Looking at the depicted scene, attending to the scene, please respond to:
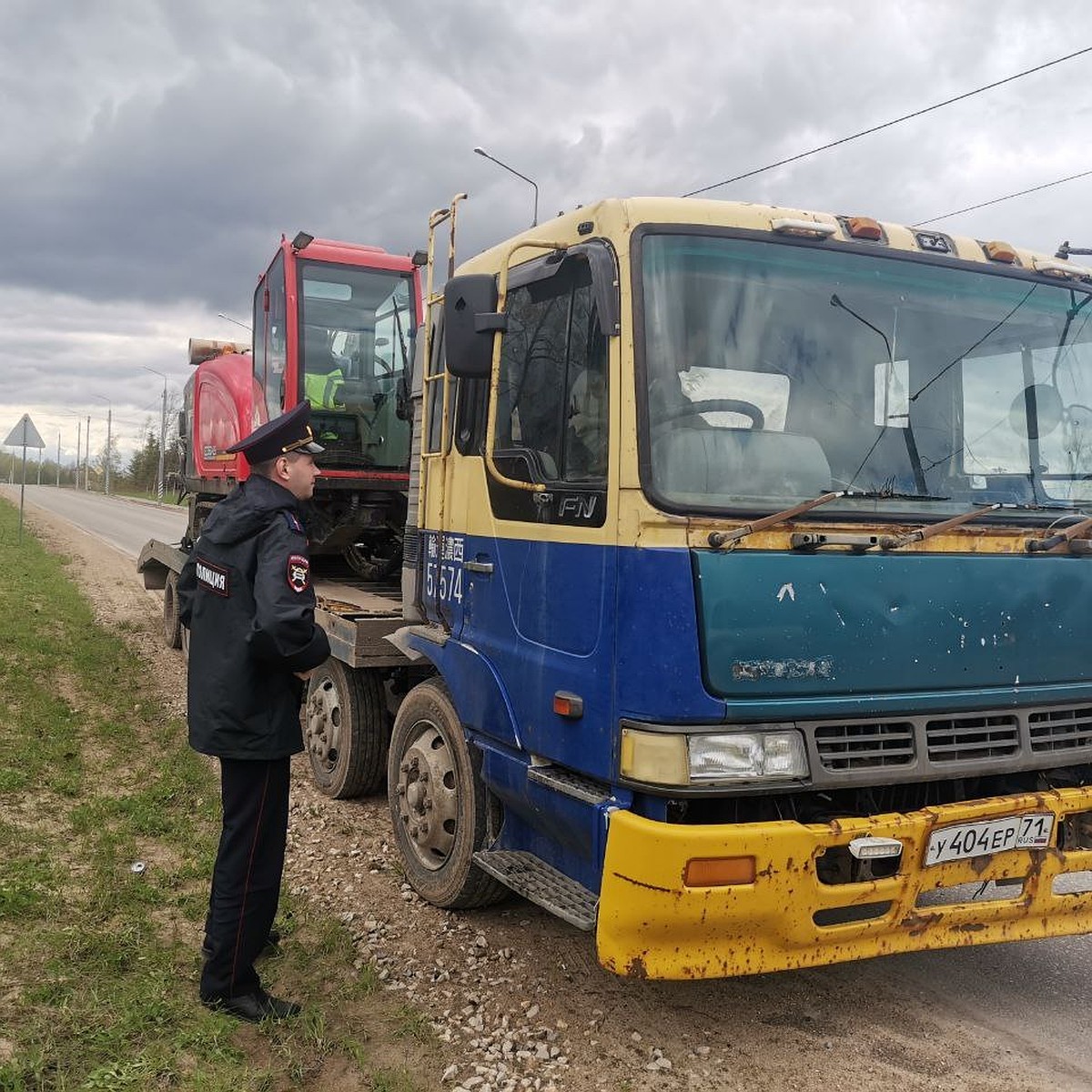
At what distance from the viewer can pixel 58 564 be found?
59.2 feet

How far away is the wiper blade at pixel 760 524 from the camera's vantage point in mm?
2877

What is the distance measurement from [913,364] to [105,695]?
6.76m

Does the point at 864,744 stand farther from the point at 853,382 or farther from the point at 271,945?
the point at 271,945

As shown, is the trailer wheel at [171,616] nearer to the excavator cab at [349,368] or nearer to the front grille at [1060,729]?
the excavator cab at [349,368]

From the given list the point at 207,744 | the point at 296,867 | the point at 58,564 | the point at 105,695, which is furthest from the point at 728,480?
the point at 58,564

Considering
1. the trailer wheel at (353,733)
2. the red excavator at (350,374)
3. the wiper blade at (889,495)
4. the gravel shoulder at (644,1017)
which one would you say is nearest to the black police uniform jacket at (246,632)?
the gravel shoulder at (644,1017)

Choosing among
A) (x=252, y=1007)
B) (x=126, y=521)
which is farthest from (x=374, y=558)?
(x=126, y=521)

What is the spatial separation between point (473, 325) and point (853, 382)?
1337mm

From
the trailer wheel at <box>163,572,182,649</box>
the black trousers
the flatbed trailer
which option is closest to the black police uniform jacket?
the black trousers

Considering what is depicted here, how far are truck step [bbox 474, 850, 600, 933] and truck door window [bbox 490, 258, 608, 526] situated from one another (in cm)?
122

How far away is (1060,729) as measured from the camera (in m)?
3.38

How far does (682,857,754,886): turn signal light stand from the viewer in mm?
2760

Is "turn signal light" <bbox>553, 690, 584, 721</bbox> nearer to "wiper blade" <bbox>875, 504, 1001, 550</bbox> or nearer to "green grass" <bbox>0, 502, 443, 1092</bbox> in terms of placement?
"wiper blade" <bbox>875, 504, 1001, 550</bbox>

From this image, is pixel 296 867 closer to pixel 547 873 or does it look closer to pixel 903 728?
pixel 547 873
